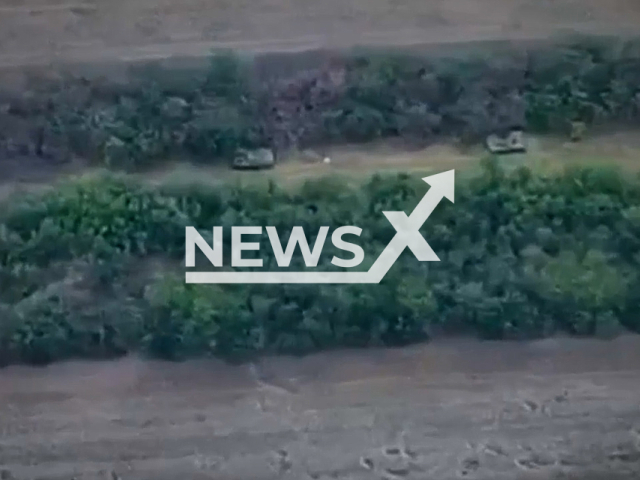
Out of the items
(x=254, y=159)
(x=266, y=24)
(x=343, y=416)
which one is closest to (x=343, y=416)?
(x=343, y=416)

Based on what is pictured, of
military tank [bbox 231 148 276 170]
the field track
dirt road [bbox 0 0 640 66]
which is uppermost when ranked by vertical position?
dirt road [bbox 0 0 640 66]

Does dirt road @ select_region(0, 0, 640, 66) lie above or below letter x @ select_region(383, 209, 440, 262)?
above

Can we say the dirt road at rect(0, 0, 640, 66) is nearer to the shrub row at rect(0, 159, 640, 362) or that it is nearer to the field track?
the shrub row at rect(0, 159, 640, 362)

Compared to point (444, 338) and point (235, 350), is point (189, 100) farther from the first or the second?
point (444, 338)
